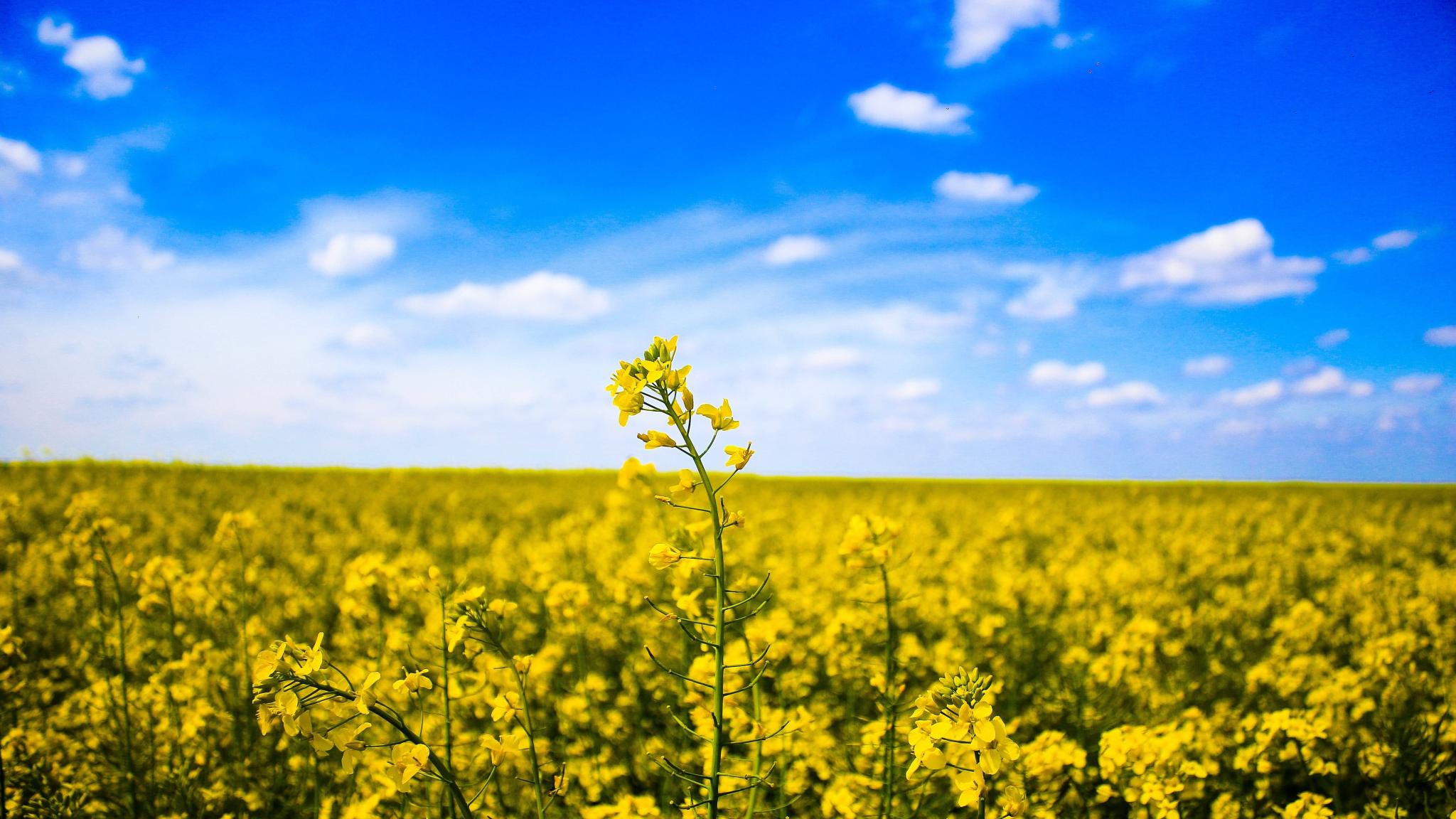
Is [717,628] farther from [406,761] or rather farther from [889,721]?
[889,721]

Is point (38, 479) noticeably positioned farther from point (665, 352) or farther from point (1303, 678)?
point (1303, 678)

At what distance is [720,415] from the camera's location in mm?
1624

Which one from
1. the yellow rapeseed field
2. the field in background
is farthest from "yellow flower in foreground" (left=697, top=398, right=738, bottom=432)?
the field in background

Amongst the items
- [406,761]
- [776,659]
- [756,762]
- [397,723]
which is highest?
[397,723]

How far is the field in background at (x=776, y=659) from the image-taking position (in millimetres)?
2934

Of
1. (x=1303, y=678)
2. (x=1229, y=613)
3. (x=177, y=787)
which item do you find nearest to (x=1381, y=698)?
(x=1303, y=678)

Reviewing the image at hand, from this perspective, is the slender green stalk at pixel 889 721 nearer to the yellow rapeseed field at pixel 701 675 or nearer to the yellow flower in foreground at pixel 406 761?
the yellow rapeseed field at pixel 701 675

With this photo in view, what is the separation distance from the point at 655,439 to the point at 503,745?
866 mm

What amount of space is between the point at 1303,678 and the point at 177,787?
637 cm

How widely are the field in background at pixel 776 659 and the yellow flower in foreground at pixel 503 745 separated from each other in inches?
17.4

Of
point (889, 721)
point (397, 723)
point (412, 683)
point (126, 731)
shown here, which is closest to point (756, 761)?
point (889, 721)

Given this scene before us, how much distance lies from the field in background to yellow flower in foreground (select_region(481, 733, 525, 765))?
0.44 m

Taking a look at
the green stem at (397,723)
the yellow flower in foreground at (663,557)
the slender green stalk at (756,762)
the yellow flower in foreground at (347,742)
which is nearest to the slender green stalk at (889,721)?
the slender green stalk at (756,762)

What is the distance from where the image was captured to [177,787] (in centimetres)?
307
